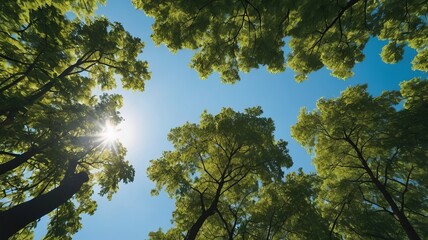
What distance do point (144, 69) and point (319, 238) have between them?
10.6m

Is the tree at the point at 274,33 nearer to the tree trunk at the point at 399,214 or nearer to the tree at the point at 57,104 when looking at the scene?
the tree at the point at 57,104

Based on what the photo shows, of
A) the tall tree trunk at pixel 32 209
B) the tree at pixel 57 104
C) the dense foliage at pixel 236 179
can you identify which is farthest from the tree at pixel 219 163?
the tall tree trunk at pixel 32 209

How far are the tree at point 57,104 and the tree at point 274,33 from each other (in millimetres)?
2919

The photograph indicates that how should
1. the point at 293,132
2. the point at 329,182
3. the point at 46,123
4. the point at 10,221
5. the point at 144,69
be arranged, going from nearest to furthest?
the point at 10,221
the point at 46,123
the point at 144,69
the point at 329,182
the point at 293,132

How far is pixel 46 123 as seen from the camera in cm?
998

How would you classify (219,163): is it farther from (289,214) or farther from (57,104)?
(57,104)

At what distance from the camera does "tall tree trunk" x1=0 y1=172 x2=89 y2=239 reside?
640 centimetres

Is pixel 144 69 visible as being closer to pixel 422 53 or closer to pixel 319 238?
pixel 319 238

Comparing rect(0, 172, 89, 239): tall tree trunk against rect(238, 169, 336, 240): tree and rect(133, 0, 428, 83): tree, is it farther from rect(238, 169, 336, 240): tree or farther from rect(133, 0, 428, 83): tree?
rect(238, 169, 336, 240): tree

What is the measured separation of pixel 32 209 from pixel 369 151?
597 inches

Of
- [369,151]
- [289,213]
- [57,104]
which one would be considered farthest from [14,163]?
[369,151]

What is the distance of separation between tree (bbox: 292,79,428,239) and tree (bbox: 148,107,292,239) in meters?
3.57

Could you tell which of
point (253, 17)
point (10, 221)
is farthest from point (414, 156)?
point (10, 221)

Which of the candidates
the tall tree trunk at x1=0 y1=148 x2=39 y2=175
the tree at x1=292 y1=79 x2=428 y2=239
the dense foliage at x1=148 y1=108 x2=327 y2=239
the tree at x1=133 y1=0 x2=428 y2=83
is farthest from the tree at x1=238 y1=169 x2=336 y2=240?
the tall tree trunk at x1=0 y1=148 x2=39 y2=175
